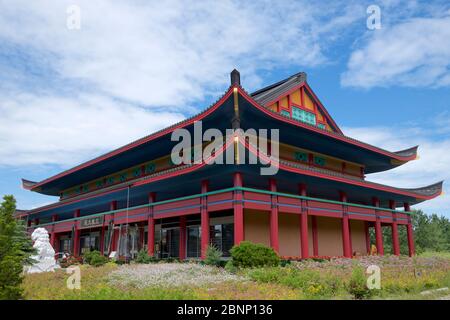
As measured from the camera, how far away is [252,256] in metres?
14.9

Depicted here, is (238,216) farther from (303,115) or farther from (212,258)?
(303,115)

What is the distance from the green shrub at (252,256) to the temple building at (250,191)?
1030 millimetres

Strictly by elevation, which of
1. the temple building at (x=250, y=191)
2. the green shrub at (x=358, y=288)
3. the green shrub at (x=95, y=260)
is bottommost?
the green shrub at (x=358, y=288)

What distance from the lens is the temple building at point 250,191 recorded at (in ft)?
57.3


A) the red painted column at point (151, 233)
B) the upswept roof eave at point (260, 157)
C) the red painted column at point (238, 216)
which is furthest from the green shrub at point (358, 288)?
the red painted column at point (151, 233)

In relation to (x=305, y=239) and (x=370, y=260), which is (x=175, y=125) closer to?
(x=305, y=239)

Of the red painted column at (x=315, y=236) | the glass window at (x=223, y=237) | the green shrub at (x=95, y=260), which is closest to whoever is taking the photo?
the green shrub at (x=95, y=260)

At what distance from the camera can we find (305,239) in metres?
19.0

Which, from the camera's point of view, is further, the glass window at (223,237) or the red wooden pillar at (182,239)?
the red wooden pillar at (182,239)

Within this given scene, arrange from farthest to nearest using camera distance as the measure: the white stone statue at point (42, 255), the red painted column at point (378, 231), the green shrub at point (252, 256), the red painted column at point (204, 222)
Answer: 1. the red painted column at point (378, 231)
2. the white stone statue at point (42, 255)
3. the red painted column at point (204, 222)
4. the green shrub at point (252, 256)

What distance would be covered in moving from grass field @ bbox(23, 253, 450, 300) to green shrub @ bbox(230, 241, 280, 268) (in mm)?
583

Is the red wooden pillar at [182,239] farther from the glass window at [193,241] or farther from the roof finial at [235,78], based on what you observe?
the roof finial at [235,78]

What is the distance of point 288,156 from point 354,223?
8.32 meters

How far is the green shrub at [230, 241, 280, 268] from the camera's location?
14.8m
